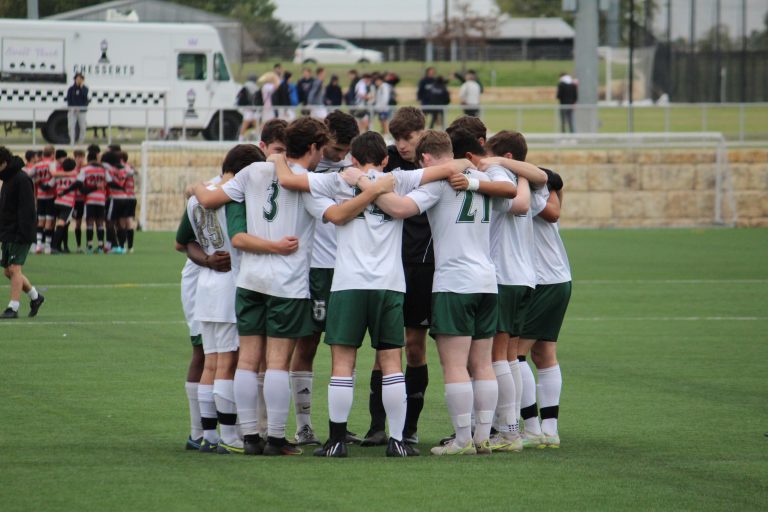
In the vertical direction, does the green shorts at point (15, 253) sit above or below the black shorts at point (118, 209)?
above

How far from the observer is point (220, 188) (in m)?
8.05

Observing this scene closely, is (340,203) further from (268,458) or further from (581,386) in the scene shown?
(581,386)

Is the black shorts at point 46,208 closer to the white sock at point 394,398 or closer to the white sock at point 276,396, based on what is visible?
the white sock at point 276,396

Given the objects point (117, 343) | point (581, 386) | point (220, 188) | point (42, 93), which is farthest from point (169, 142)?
point (220, 188)

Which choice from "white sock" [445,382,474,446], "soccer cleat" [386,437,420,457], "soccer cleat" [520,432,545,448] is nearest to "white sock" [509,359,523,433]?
"soccer cleat" [520,432,545,448]

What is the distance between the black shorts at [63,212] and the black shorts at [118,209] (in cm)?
76

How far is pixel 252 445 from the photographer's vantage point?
812 cm

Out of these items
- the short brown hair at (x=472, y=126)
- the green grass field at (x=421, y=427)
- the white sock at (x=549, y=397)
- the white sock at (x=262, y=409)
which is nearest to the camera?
the green grass field at (x=421, y=427)

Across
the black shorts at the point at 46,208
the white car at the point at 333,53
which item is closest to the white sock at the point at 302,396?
the black shorts at the point at 46,208

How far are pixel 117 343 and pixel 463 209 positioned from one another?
260 inches

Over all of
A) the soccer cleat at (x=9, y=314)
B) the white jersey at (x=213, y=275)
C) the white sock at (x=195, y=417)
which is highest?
the white jersey at (x=213, y=275)

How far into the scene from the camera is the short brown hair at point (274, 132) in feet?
27.3

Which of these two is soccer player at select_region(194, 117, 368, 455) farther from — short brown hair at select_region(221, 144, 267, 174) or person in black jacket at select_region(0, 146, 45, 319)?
person in black jacket at select_region(0, 146, 45, 319)

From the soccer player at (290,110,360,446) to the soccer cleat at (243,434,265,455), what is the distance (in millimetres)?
468
